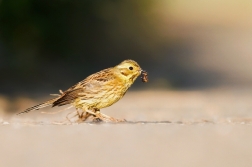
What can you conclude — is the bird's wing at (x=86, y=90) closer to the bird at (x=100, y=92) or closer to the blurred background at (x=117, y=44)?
the bird at (x=100, y=92)

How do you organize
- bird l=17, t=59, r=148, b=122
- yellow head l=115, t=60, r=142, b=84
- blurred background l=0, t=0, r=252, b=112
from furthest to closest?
1. blurred background l=0, t=0, r=252, b=112
2. yellow head l=115, t=60, r=142, b=84
3. bird l=17, t=59, r=148, b=122

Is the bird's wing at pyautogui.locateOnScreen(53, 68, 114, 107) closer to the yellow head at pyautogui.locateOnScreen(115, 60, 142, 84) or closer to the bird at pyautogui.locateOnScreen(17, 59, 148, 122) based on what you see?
the bird at pyautogui.locateOnScreen(17, 59, 148, 122)

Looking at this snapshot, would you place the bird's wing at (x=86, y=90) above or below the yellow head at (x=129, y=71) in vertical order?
below

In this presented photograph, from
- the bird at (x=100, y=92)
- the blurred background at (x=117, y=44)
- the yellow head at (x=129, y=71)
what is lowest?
the bird at (x=100, y=92)

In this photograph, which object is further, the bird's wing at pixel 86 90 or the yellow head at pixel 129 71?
the yellow head at pixel 129 71

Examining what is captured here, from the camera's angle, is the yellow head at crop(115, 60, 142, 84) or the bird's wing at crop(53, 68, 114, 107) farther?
the yellow head at crop(115, 60, 142, 84)

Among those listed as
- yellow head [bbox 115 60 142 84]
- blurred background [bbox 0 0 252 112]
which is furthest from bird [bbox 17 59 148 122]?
blurred background [bbox 0 0 252 112]

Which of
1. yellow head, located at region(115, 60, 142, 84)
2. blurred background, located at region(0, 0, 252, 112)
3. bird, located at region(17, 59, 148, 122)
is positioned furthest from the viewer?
blurred background, located at region(0, 0, 252, 112)

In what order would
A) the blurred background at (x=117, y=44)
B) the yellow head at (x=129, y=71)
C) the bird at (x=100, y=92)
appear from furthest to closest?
the blurred background at (x=117, y=44), the yellow head at (x=129, y=71), the bird at (x=100, y=92)

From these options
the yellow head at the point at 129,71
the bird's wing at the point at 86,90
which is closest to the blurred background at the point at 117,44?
the bird's wing at the point at 86,90

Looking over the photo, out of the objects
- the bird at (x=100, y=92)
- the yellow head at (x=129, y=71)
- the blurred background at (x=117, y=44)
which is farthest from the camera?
the blurred background at (x=117, y=44)
